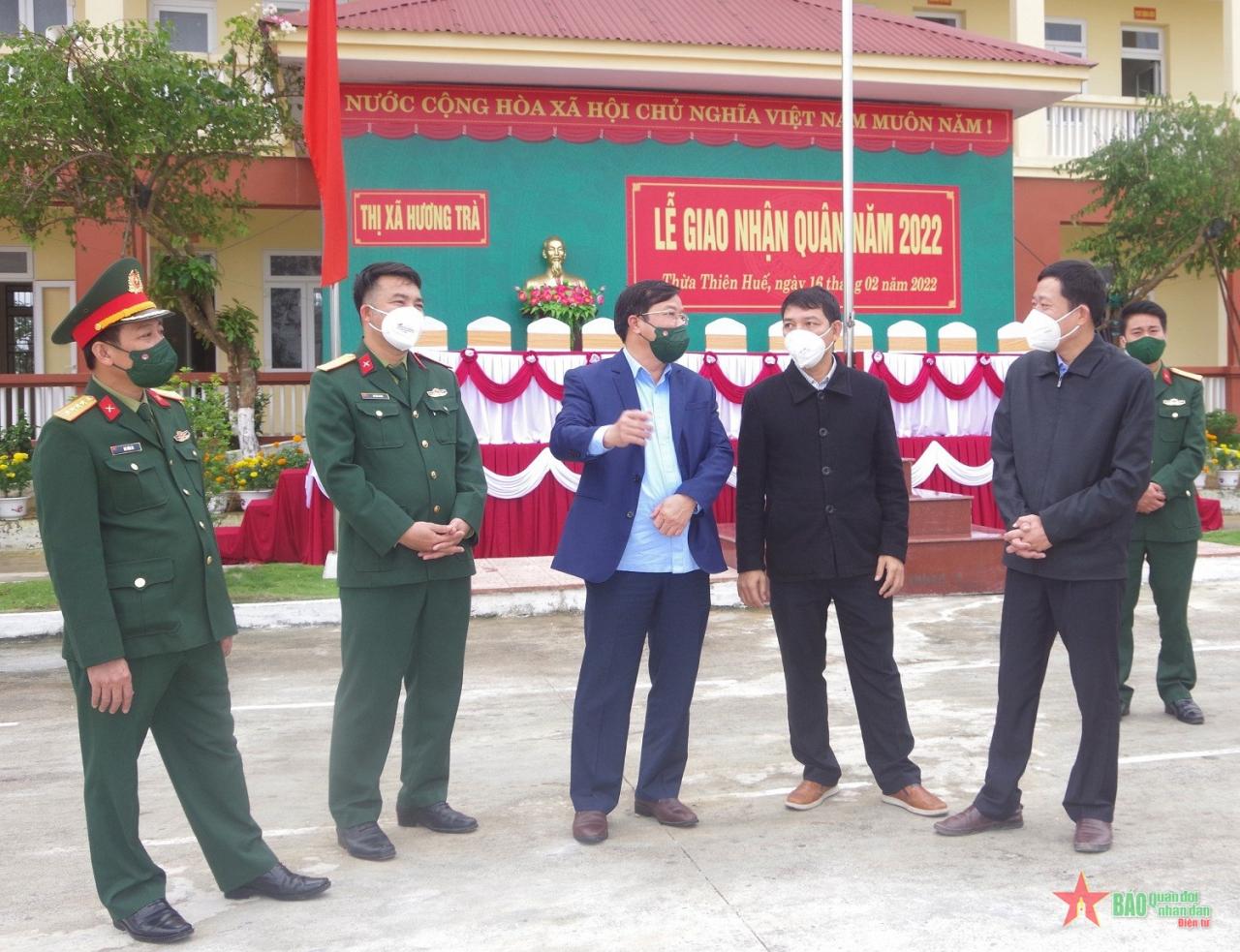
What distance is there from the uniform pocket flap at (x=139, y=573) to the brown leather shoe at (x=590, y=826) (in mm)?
1461

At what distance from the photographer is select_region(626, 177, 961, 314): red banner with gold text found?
1377 centimetres

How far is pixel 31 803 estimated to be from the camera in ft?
14.8

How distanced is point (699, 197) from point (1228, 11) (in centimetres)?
905

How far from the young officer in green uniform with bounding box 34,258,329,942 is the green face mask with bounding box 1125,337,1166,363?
3.85 m

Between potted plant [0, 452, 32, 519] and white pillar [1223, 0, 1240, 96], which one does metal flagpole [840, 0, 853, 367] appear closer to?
potted plant [0, 452, 32, 519]

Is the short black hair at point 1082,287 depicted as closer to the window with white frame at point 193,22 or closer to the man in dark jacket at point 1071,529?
the man in dark jacket at point 1071,529

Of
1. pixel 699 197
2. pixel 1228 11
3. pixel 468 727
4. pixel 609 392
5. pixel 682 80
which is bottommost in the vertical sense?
pixel 468 727

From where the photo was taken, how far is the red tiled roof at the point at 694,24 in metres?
12.5

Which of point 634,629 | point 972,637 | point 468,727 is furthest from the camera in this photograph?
point 972,637

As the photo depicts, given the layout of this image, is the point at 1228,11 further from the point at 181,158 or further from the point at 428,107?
the point at 181,158

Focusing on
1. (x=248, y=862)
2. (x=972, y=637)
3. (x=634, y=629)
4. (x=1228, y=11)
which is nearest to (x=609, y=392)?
(x=634, y=629)

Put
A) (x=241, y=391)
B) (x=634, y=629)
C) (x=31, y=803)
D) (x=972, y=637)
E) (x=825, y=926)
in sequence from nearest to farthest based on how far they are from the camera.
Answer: (x=825, y=926), (x=634, y=629), (x=31, y=803), (x=972, y=637), (x=241, y=391)

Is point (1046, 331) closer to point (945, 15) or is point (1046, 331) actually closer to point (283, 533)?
point (283, 533)

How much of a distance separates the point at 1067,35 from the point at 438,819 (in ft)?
61.2
